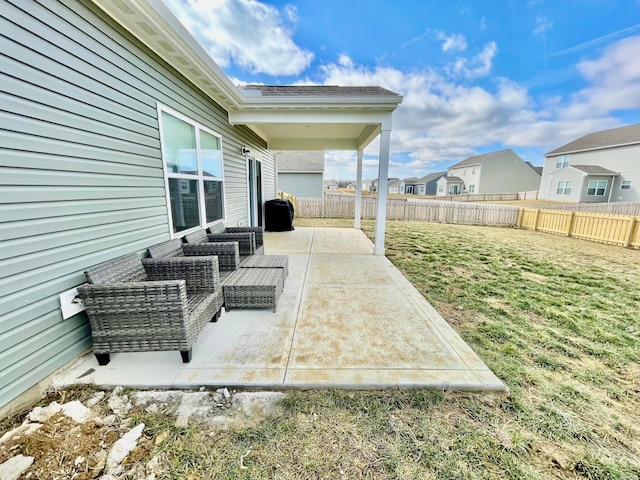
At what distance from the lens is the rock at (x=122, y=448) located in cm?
147

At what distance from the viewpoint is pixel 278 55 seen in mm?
8906

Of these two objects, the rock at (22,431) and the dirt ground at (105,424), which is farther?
the rock at (22,431)

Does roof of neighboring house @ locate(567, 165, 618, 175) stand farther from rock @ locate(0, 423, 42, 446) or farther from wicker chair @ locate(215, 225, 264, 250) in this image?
rock @ locate(0, 423, 42, 446)

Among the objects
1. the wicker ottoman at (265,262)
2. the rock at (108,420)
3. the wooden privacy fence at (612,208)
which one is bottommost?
the rock at (108,420)

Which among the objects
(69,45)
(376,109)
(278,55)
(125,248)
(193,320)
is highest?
(278,55)

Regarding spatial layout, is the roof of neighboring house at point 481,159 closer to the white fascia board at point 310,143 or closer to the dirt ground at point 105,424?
the white fascia board at point 310,143

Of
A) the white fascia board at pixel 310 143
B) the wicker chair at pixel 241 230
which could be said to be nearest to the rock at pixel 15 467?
the wicker chair at pixel 241 230

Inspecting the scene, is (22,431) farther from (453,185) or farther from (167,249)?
(453,185)

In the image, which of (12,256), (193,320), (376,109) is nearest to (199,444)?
(193,320)

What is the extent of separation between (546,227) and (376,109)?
10057mm

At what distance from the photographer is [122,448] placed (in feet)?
5.12

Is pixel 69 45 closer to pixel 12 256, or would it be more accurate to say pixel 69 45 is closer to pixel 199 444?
pixel 12 256

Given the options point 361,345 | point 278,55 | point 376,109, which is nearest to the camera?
point 361,345

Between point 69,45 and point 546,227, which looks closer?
point 69,45
